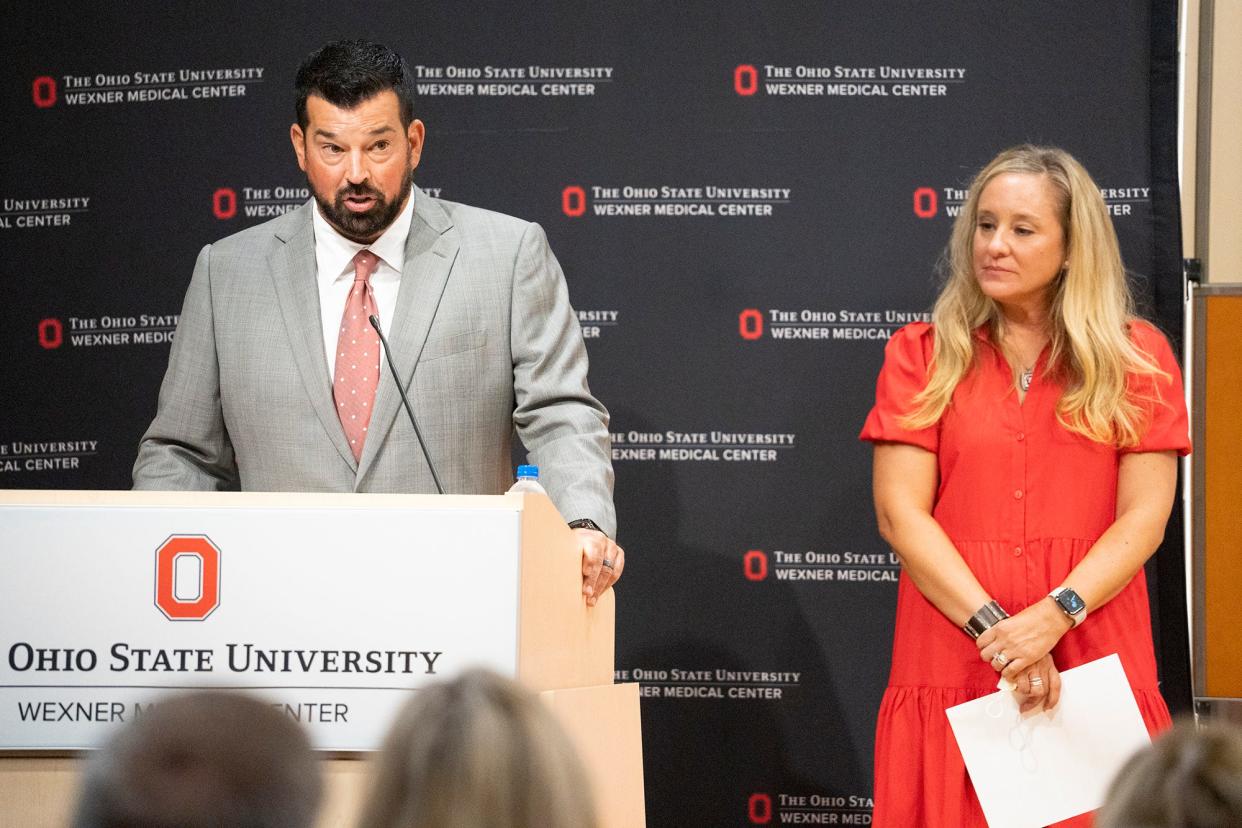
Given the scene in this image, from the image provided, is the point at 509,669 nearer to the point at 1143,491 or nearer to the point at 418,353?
the point at 418,353

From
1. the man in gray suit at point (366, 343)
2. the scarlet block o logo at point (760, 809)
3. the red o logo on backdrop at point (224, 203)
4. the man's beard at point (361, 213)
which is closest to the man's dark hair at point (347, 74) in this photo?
the man in gray suit at point (366, 343)

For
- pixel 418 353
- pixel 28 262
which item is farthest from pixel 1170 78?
pixel 28 262

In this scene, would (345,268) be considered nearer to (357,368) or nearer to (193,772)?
(357,368)

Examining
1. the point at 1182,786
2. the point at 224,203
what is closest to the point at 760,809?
the point at 224,203

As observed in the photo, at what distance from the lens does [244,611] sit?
2053 mm

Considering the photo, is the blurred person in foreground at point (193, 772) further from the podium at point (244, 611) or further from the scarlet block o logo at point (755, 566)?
the scarlet block o logo at point (755, 566)

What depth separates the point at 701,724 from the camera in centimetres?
439

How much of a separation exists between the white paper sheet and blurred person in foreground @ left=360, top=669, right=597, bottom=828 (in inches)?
82.1

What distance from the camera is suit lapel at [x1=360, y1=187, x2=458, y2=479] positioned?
109 inches

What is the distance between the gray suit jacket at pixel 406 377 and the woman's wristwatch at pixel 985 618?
0.86 m

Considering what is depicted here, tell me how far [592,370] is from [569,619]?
7.12 feet

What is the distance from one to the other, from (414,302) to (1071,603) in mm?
1517

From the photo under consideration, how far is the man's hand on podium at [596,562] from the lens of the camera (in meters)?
2.51

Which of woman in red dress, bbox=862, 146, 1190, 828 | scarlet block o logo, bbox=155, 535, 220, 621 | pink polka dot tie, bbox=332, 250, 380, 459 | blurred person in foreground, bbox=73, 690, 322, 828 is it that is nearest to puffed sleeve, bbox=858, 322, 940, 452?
woman in red dress, bbox=862, 146, 1190, 828
